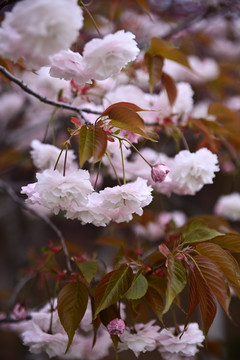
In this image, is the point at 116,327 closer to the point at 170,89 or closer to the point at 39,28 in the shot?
the point at 39,28

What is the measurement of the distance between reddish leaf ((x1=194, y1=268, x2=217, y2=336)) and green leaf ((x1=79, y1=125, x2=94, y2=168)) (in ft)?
1.12

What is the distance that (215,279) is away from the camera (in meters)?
0.76

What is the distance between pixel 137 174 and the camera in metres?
1.20

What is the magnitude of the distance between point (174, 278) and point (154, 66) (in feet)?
2.27

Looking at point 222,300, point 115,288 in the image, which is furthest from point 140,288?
point 222,300

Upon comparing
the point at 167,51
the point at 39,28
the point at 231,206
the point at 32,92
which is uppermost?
the point at 39,28

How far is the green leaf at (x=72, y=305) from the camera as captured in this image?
2.70ft

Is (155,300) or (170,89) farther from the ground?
(170,89)

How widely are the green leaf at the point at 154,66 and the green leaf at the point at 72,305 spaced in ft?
2.12

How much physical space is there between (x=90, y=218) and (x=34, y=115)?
2097mm

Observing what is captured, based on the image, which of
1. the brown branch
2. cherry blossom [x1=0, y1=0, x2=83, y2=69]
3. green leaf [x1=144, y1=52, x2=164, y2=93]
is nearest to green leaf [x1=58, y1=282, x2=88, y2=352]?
cherry blossom [x1=0, y1=0, x2=83, y2=69]

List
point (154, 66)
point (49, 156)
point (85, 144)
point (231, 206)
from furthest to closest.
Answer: point (231, 206)
point (154, 66)
point (49, 156)
point (85, 144)

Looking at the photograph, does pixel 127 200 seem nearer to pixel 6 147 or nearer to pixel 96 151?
pixel 96 151

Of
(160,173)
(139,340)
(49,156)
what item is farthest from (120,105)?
(139,340)
